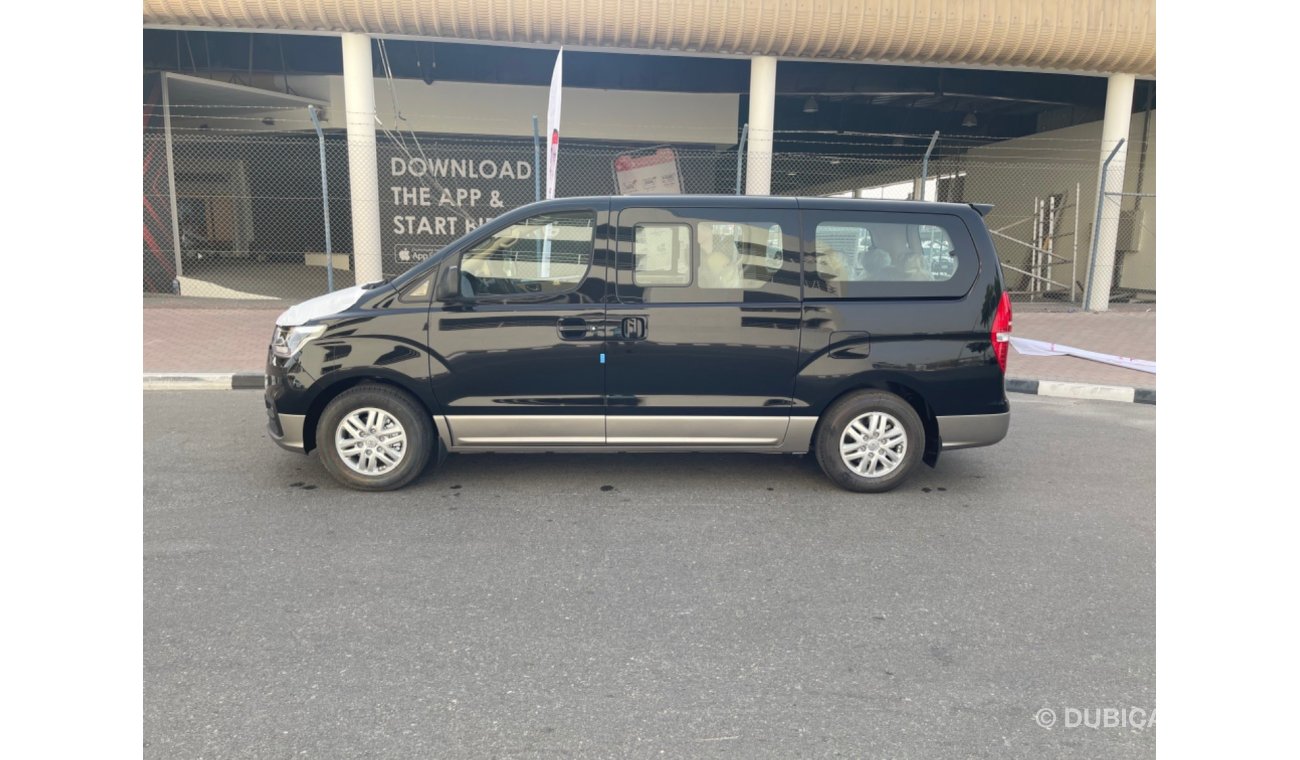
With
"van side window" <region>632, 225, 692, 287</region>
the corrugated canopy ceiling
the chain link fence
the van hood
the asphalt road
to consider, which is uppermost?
the corrugated canopy ceiling

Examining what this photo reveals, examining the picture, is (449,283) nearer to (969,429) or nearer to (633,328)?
(633,328)

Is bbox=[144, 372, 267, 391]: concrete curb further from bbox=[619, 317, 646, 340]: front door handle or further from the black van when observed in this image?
bbox=[619, 317, 646, 340]: front door handle

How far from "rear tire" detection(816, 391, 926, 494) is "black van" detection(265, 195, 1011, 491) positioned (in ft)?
0.05

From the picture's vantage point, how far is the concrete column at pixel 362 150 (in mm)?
12234

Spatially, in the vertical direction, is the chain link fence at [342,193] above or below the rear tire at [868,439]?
above

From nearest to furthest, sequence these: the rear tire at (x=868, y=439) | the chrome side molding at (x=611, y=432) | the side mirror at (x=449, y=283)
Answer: the side mirror at (x=449, y=283) < the chrome side molding at (x=611, y=432) < the rear tire at (x=868, y=439)

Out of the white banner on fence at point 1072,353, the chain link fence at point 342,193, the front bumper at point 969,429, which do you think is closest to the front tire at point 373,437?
the front bumper at point 969,429

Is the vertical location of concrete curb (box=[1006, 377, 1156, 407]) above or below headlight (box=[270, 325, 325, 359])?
below

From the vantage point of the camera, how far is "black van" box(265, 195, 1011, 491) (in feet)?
15.7

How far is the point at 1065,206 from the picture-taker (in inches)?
714

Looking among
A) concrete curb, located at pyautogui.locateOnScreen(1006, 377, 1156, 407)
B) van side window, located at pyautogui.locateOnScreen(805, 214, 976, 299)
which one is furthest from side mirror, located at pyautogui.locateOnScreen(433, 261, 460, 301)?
concrete curb, located at pyautogui.locateOnScreen(1006, 377, 1156, 407)

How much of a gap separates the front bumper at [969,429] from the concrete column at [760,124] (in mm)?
8451

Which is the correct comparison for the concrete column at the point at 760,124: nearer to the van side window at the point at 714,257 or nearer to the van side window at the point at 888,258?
the van side window at the point at 888,258

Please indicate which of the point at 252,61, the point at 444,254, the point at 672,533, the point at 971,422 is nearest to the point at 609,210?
the point at 444,254
